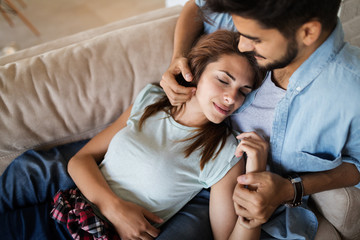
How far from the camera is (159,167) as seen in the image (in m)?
1.12

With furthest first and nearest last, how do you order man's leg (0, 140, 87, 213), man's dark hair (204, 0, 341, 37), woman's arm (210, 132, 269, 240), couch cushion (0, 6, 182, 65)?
1. couch cushion (0, 6, 182, 65)
2. man's leg (0, 140, 87, 213)
3. woman's arm (210, 132, 269, 240)
4. man's dark hair (204, 0, 341, 37)

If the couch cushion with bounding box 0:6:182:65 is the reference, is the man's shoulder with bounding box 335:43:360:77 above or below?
above

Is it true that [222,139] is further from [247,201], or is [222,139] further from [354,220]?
[354,220]

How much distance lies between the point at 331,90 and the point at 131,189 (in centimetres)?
90

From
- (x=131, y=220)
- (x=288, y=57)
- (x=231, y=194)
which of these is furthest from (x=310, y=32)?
(x=131, y=220)

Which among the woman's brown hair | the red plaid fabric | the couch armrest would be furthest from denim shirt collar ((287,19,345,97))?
the red plaid fabric

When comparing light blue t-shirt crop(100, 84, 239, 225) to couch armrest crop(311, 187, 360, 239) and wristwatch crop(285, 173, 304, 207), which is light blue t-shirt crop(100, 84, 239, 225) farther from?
couch armrest crop(311, 187, 360, 239)

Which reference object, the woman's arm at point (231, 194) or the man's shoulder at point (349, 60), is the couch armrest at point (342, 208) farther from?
the man's shoulder at point (349, 60)

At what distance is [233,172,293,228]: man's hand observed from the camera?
95 centimetres

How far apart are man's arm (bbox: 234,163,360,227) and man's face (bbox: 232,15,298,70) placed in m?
0.43

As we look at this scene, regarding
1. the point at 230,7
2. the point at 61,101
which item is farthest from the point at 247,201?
the point at 61,101

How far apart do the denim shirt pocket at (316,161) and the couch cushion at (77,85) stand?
0.83 meters

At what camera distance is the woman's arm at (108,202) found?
107 cm

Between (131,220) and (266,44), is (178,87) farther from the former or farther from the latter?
(131,220)
